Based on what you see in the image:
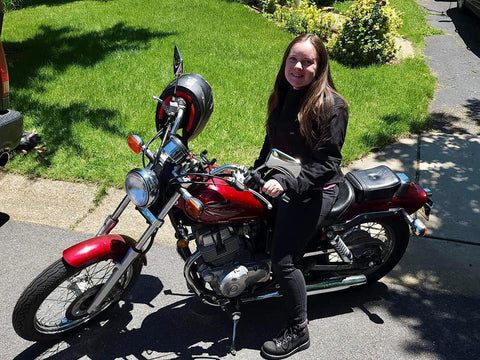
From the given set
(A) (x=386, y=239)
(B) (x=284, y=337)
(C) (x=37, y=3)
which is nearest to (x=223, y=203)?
(B) (x=284, y=337)

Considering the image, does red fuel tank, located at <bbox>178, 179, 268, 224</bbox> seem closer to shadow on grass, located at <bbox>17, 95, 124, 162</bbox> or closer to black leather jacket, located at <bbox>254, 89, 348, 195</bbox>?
black leather jacket, located at <bbox>254, 89, 348, 195</bbox>

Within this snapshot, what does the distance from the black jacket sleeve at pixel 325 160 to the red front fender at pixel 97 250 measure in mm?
1071

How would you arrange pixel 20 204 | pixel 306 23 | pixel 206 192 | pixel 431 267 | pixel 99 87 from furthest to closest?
pixel 306 23 < pixel 99 87 < pixel 20 204 < pixel 431 267 < pixel 206 192

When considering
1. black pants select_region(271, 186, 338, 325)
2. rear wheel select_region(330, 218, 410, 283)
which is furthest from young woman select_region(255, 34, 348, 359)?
rear wheel select_region(330, 218, 410, 283)

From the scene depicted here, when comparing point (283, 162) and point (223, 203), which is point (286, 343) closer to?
point (223, 203)

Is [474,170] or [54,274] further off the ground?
[54,274]

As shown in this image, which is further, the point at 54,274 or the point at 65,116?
the point at 65,116

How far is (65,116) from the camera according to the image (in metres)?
5.80

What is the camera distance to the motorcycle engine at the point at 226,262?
2.78 meters

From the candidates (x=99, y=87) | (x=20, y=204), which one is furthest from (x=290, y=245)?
(x=99, y=87)

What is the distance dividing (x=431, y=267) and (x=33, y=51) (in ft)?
22.5

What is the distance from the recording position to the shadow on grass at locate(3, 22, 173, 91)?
277 inches

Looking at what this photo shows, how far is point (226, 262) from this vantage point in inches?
113

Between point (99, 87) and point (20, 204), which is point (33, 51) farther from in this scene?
point (20, 204)
